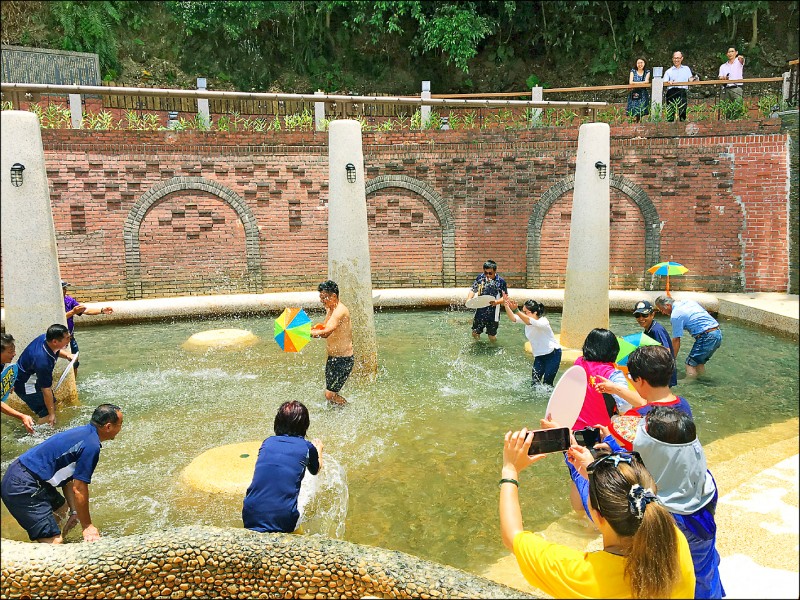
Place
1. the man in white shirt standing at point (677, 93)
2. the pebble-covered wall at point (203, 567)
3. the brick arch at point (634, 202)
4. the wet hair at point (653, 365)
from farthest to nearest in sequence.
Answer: the man in white shirt standing at point (677, 93)
the brick arch at point (634, 202)
the wet hair at point (653, 365)
the pebble-covered wall at point (203, 567)

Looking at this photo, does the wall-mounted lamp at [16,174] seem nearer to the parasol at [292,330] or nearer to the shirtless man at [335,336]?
the parasol at [292,330]

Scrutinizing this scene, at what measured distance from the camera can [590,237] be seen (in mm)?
10055

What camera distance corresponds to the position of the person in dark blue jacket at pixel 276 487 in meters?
4.30

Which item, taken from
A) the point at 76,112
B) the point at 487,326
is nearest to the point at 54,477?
the point at 487,326

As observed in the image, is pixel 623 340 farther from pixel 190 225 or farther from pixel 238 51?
pixel 238 51

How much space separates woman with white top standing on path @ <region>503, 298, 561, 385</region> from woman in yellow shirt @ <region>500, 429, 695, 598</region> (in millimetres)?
5155

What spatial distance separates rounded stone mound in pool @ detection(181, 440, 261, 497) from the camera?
5812mm

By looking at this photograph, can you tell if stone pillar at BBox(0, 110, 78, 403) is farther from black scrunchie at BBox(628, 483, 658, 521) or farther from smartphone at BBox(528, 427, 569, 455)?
black scrunchie at BBox(628, 483, 658, 521)

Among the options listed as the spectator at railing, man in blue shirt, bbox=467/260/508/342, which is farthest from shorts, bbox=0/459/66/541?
the spectator at railing

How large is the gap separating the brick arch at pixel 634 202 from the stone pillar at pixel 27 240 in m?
10.2

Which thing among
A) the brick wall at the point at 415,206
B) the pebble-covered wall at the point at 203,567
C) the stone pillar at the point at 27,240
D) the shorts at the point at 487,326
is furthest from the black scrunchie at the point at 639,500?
the brick wall at the point at 415,206

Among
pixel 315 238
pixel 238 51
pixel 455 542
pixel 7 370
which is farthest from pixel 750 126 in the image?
pixel 238 51

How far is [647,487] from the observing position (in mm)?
2639

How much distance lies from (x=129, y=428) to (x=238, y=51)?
74.2 ft
